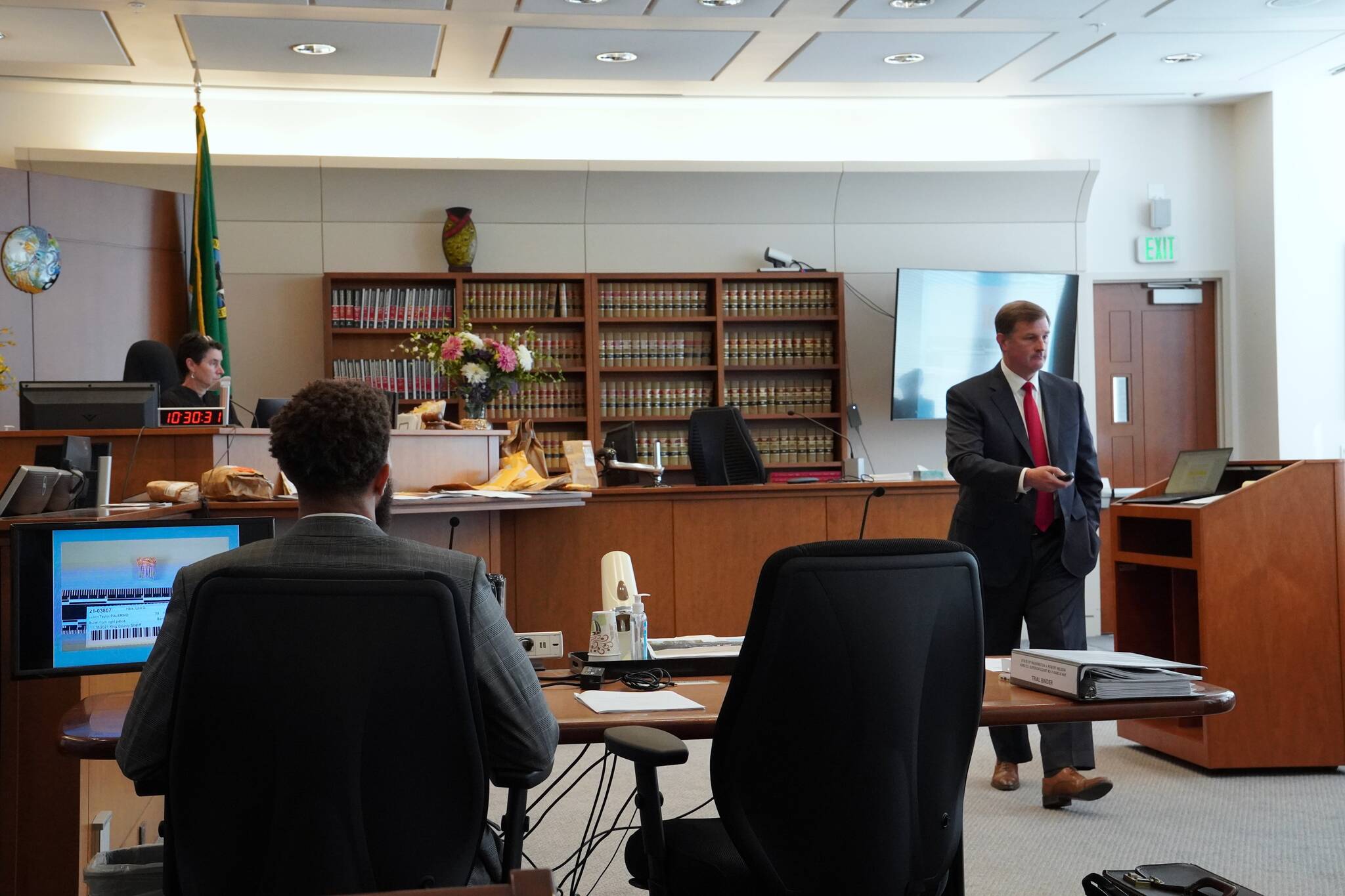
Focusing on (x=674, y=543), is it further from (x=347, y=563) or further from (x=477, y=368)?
(x=347, y=563)

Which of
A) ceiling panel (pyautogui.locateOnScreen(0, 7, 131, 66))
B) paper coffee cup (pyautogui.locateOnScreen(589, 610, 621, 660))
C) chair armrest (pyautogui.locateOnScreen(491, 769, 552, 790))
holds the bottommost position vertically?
chair armrest (pyautogui.locateOnScreen(491, 769, 552, 790))

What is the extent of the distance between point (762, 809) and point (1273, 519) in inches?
129

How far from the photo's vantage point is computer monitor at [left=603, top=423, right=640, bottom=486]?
6078 mm

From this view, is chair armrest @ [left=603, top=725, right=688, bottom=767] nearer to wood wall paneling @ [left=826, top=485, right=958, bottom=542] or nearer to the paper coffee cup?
the paper coffee cup

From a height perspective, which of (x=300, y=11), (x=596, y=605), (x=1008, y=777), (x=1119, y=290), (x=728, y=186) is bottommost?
(x=1008, y=777)

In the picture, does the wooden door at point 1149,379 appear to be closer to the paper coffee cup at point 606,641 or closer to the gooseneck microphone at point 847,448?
the gooseneck microphone at point 847,448

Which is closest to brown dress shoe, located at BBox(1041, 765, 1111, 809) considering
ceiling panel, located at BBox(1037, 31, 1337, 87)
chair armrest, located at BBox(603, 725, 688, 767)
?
chair armrest, located at BBox(603, 725, 688, 767)

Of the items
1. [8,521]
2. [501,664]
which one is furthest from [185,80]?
[501,664]

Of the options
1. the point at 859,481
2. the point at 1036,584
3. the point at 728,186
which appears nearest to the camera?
the point at 1036,584

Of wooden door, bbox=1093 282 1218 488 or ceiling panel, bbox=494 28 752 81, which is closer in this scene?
ceiling panel, bbox=494 28 752 81

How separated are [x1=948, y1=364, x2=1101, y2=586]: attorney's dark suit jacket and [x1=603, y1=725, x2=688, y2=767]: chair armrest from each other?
227cm

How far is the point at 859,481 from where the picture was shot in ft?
19.6

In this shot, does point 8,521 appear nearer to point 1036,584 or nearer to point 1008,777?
point 1036,584

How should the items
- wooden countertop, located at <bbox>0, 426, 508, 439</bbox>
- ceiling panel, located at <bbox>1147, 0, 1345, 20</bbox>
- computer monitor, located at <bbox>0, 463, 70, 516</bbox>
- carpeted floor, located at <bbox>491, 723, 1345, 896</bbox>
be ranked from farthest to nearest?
1. ceiling panel, located at <bbox>1147, 0, 1345, 20</bbox>
2. wooden countertop, located at <bbox>0, 426, 508, 439</bbox>
3. carpeted floor, located at <bbox>491, 723, 1345, 896</bbox>
4. computer monitor, located at <bbox>0, 463, 70, 516</bbox>
